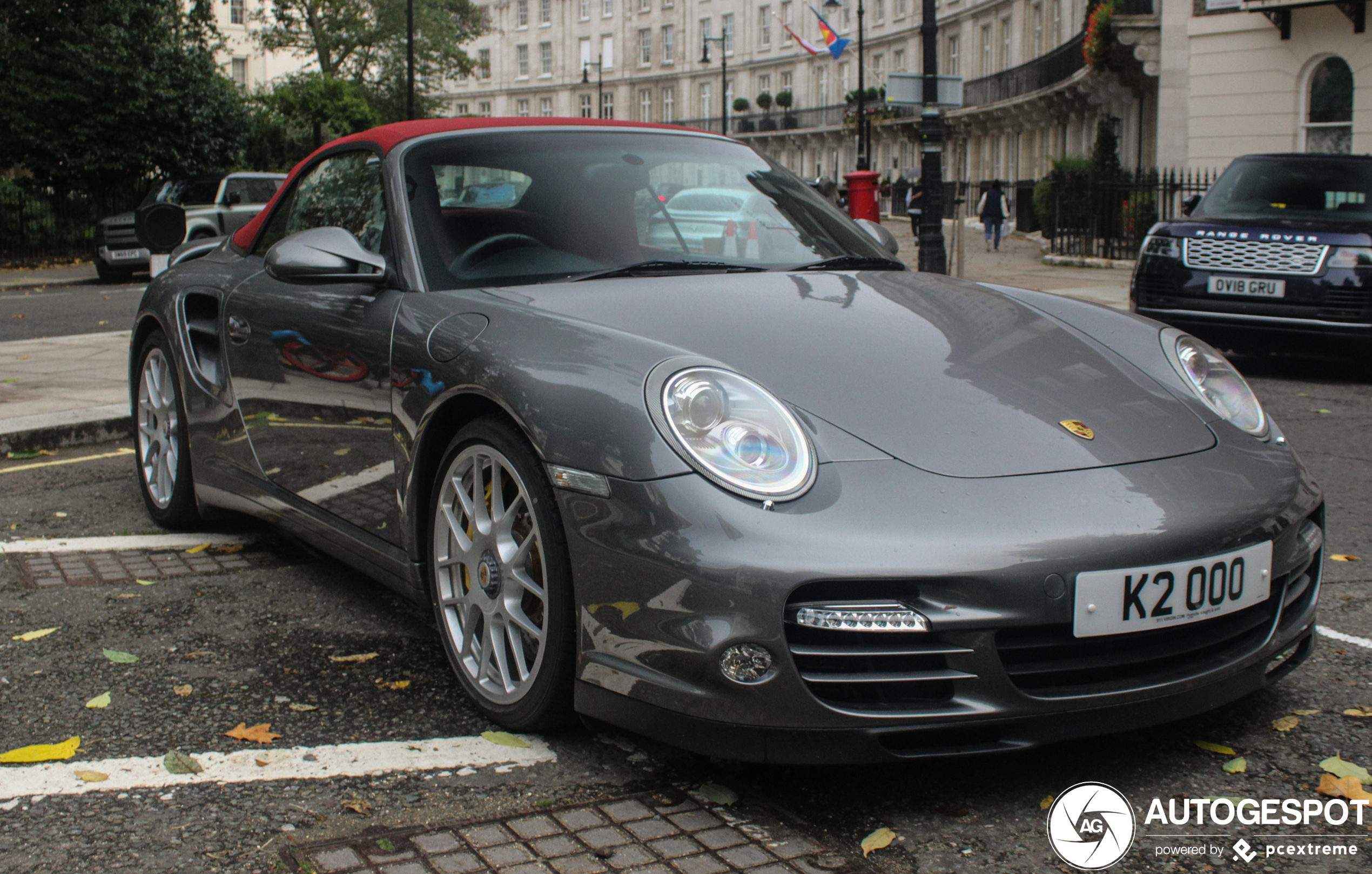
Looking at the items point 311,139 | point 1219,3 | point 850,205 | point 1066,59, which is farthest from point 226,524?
point 1066,59

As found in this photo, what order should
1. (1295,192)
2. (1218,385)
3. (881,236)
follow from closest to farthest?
(1218,385), (881,236), (1295,192)

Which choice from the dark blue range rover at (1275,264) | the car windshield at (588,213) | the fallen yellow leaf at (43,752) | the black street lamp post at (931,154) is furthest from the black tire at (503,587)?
the black street lamp post at (931,154)

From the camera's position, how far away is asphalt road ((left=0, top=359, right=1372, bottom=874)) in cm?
249

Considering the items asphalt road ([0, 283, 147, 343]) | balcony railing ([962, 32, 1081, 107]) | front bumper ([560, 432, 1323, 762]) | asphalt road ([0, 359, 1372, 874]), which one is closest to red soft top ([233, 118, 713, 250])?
asphalt road ([0, 359, 1372, 874])

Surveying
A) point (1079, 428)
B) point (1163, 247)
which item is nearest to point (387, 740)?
point (1079, 428)

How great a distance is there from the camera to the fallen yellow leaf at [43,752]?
9.55ft

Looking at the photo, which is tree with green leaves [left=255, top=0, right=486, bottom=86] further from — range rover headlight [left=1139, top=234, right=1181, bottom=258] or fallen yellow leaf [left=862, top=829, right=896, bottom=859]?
fallen yellow leaf [left=862, top=829, right=896, bottom=859]

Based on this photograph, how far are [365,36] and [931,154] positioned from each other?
123 ft

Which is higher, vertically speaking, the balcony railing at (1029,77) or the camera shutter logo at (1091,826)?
the balcony railing at (1029,77)

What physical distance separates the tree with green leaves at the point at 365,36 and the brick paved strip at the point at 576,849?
48.3m

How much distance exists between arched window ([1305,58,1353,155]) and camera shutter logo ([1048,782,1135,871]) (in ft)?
72.5

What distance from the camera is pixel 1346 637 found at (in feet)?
12.0

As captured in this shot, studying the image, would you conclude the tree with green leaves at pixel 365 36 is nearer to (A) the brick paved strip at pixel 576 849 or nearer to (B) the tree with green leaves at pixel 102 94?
(B) the tree with green leaves at pixel 102 94

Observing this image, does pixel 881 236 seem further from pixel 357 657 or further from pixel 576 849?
pixel 576 849
